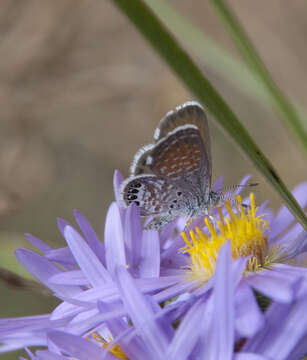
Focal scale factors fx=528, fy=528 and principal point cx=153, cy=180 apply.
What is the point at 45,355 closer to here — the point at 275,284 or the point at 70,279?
the point at 70,279

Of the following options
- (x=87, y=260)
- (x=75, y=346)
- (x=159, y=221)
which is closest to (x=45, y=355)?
(x=75, y=346)

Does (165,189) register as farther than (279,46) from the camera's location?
No

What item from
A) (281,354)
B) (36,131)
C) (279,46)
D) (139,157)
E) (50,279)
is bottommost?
(281,354)

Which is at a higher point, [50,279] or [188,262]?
[50,279]

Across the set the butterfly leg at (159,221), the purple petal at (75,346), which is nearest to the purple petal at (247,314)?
the purple petal at (75,346)

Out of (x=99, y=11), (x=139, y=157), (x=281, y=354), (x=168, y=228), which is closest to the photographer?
(x=281, y=354)

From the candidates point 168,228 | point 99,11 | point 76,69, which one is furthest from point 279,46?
point 168,228

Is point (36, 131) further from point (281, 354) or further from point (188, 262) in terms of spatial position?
point (281, 354)
